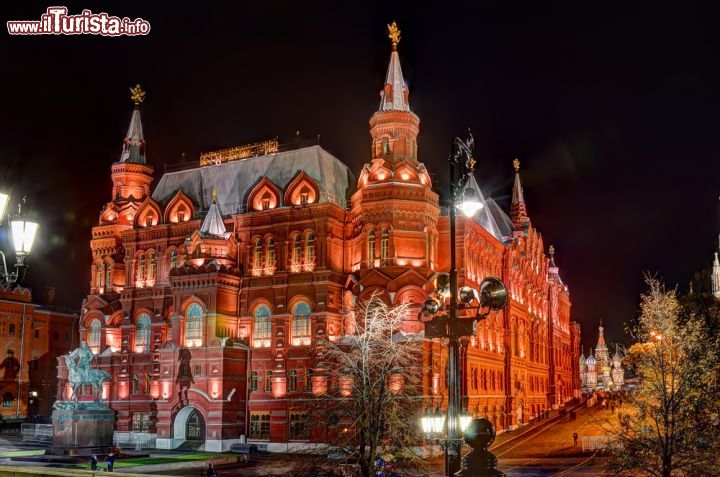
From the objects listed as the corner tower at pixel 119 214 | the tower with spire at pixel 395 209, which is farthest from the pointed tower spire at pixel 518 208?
the corner tower at pixel 119 214

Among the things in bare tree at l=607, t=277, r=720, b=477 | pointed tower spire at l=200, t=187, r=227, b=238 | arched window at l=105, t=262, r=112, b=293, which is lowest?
bare tree at l=607, t=277, r=720, b=477

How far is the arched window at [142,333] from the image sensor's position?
6355 cm

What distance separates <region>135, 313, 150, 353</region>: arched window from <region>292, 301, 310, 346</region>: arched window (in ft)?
44.5

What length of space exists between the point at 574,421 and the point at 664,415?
5134cm

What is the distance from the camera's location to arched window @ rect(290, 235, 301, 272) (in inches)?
2329

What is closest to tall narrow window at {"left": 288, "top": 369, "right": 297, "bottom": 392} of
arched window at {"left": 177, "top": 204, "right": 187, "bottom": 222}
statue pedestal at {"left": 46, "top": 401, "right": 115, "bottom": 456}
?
statue pedestal at {"left": 46, "top": 401, "right": 115, "bottom": 456}

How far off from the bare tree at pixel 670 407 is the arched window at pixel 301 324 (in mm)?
31114

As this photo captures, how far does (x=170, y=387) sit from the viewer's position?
190 feet

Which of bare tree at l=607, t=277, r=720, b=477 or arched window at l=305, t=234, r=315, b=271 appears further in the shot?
arched window at l=305, t=234, r=315, b=271

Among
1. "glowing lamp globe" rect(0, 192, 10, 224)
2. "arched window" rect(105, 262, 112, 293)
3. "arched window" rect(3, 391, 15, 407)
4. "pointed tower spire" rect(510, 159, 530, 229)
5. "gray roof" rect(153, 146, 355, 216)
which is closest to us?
"glowing lamp globe" rect(0, 192, 10, 224)

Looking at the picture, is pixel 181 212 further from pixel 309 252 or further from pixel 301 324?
pixel 301 324

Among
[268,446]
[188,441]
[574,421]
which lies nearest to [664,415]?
[268,446]

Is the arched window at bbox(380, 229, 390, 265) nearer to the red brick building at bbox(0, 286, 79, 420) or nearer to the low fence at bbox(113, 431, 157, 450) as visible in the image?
the low fence at bbox(113, 431, 157, 450)

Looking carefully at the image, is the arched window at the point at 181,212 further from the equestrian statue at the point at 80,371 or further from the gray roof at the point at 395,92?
the gray roof at the point at 395,92
